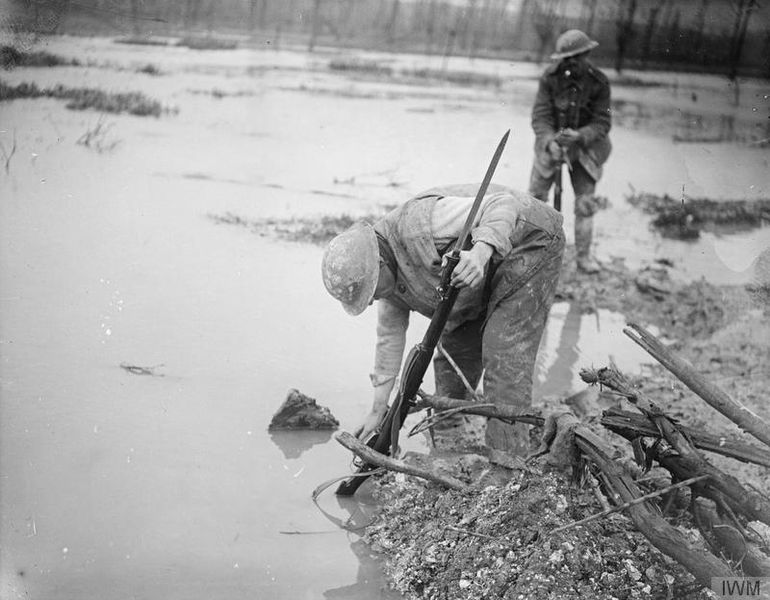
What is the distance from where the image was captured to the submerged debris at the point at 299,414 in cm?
415

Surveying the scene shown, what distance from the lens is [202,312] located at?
5324 mm

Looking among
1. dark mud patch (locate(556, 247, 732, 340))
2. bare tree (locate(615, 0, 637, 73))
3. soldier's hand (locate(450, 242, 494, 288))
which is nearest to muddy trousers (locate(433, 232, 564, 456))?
soldier's hand (locate(450, 242, 494, 288))

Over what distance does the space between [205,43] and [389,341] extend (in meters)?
7.79

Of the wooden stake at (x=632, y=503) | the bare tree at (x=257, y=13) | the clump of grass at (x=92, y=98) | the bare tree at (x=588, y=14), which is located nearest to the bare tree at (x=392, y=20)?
the bare tree at (x=257, y=13)

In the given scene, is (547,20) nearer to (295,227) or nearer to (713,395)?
(295,227)

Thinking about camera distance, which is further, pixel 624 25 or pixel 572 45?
pixel 624 25

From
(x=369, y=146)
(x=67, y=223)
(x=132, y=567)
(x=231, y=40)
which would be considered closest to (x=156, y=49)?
(x=231, y=40)

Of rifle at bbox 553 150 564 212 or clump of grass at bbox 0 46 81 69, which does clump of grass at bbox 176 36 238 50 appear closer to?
clump of grass at bbox 0 46 81 69

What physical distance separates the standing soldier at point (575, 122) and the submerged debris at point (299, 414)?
3.54m

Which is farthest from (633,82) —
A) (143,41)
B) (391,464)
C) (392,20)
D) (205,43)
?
(391,464)

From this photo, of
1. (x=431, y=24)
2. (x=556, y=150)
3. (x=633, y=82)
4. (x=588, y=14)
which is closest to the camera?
(x=556, y=150)

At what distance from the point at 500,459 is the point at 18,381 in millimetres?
2584

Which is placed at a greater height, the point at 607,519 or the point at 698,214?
the point at 698,214

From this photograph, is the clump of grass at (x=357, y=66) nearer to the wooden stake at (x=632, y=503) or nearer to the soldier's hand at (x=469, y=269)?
the soldier's hand at (x=469, y=269)
